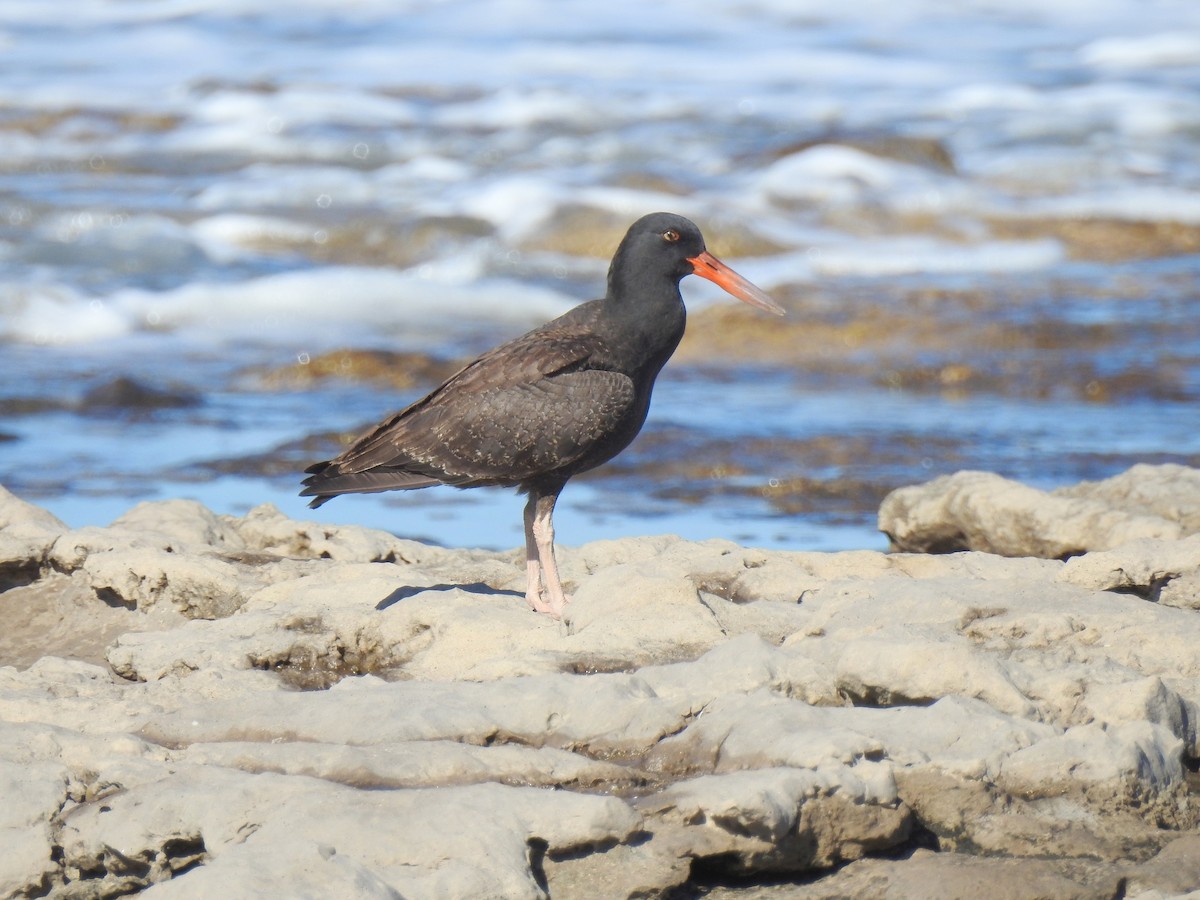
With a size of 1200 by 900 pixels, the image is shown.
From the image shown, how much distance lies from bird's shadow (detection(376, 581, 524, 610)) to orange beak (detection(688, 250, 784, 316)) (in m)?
1.55

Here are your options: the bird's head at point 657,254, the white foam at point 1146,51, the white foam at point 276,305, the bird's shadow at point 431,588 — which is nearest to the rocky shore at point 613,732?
the bird's shadow at point 431,588

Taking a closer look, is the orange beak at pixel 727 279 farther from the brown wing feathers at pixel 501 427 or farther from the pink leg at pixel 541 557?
the pink leg at pixel 541 557

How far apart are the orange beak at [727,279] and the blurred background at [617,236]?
194 cm

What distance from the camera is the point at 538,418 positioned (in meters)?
6.27

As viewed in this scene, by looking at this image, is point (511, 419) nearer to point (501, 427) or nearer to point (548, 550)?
point (501, 427)

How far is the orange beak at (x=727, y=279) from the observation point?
7.06m

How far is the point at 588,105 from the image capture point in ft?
102

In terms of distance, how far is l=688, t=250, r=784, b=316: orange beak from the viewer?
7062mm

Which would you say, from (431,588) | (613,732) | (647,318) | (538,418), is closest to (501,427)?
(538,418)

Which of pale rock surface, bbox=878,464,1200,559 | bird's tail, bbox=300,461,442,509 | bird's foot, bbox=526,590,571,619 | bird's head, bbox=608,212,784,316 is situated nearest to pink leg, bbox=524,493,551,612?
bird's foot, bbox=526,590,571,619

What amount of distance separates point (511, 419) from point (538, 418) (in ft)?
0.35

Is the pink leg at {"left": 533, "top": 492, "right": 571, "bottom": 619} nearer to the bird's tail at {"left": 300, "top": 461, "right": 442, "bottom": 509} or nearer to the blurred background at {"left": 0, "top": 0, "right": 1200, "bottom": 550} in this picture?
the bird's tail at {"left": 300, "top": 461, "right": 442, "bottom": 509}

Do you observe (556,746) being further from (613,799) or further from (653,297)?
(653,297)

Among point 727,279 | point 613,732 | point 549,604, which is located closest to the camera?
point 613,732
